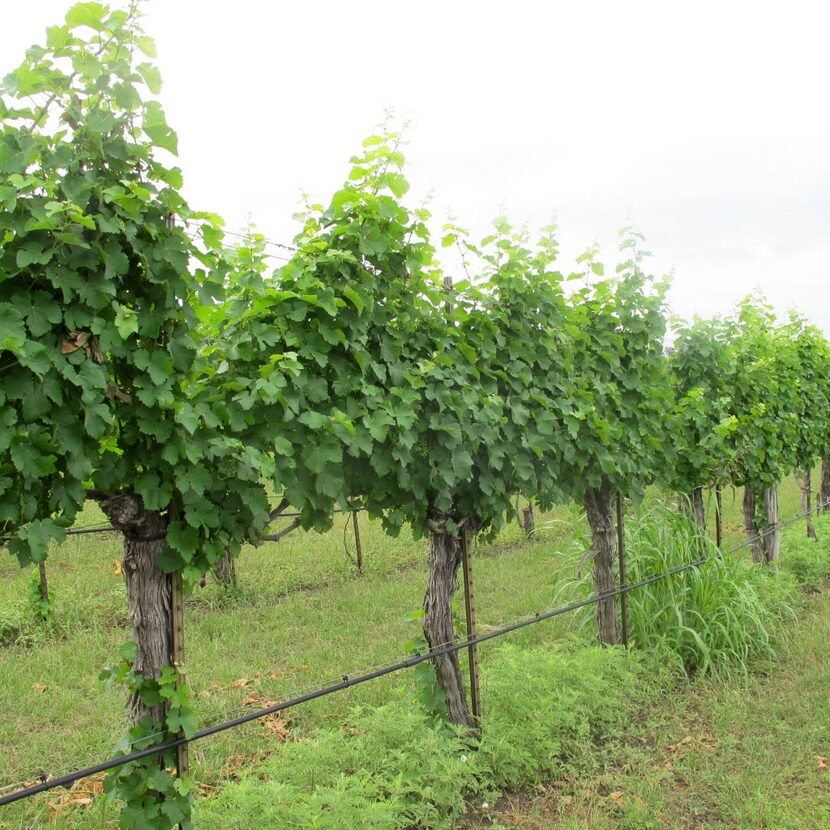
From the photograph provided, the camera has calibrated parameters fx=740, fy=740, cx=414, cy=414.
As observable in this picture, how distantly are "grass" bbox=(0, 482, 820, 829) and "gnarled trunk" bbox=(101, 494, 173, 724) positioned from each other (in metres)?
1.06

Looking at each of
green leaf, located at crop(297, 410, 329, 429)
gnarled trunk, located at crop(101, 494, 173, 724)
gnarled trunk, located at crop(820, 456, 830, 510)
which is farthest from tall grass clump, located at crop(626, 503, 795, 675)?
gnarled trunk, located at crop(820, 456, 830, 510)

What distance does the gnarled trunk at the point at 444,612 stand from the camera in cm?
462

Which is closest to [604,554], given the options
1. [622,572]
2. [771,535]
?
[622,572]

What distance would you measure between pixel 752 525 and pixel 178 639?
28.6ft

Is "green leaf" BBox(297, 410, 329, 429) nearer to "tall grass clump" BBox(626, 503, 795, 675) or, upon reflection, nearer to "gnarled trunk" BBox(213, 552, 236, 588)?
"tall grass clump" BBox(626, 503, 795, 675)

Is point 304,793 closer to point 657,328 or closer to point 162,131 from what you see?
point 162,131

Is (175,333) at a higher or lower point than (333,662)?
higher

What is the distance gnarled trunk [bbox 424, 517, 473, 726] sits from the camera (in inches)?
182

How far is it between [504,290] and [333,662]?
11.6 feet

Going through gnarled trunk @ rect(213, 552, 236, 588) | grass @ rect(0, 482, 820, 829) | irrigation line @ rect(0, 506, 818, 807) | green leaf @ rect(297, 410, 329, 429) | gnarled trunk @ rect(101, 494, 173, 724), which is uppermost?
green leaf @ rect(297, 410, 329, 429)

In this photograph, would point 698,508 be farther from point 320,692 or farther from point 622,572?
point 320,692

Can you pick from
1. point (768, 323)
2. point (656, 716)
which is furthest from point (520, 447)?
point (768, 323)

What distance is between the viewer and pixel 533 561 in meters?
10.4

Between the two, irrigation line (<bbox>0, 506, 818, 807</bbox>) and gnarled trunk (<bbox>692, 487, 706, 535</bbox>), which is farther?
gnarled trunk (<bbox>692, 487, 706, 535</bbox>)
